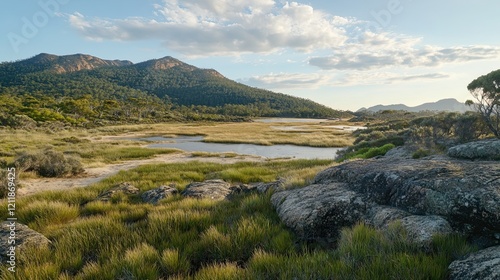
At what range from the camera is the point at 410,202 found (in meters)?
4.76

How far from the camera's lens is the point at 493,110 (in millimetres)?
20031

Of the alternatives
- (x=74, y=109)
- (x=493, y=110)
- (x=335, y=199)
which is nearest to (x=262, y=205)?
(x=335, y=199)

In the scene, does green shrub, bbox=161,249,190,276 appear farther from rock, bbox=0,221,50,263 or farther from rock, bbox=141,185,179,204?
rock, bbox=141,185,179,204

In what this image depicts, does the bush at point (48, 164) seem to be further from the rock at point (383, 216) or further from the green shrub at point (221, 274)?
the rock at point (383, 216)

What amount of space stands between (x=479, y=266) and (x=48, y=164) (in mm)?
20310

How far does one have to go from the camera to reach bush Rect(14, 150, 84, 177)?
17.3 meters

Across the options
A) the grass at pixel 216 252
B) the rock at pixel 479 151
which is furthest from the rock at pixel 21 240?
the rock at pixel 479 151

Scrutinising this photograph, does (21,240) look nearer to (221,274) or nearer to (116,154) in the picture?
(221,274)

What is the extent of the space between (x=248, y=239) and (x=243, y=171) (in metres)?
11.4

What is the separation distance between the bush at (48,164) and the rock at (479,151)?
19336mm

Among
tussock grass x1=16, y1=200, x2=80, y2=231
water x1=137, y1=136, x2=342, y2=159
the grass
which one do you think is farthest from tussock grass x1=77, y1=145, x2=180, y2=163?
the grass

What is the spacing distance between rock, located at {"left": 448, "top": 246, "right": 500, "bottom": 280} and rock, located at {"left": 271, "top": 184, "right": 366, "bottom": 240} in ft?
6.28

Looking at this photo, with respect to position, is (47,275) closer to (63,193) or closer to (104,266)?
(104,266)

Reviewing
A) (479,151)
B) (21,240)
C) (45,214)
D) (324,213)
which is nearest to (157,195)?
(45,214)
